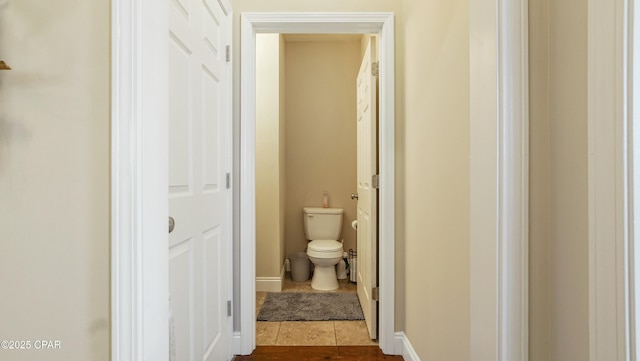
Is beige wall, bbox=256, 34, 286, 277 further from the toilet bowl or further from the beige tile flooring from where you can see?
the beige tile flooring

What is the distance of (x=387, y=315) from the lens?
1958mm

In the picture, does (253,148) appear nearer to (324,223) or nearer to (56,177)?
(56,177)

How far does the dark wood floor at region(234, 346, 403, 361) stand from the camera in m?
→ 1.93

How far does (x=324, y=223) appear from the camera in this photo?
11.4 ft

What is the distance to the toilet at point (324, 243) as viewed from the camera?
3068 millimetres

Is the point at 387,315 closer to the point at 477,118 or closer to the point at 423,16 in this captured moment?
the point at 477,118

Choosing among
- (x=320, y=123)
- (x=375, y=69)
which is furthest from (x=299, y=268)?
(x=375, y=69)

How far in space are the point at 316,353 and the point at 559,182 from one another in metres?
1.75

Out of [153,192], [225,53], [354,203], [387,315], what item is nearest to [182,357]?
[153,192]

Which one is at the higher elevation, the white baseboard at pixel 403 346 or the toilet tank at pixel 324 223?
the toilet tank at pixel 324 223

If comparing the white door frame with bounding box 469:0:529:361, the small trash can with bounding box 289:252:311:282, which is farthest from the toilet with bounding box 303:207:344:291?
the white door frame with bounding box 469:0:529:361

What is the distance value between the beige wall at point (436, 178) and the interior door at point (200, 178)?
99 centimetres

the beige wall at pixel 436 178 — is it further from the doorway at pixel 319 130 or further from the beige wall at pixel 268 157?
the doorway at pixel 319 130

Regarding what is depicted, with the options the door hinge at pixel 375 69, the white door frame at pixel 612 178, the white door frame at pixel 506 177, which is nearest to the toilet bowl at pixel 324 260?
the door hinge at pixel 375 69
